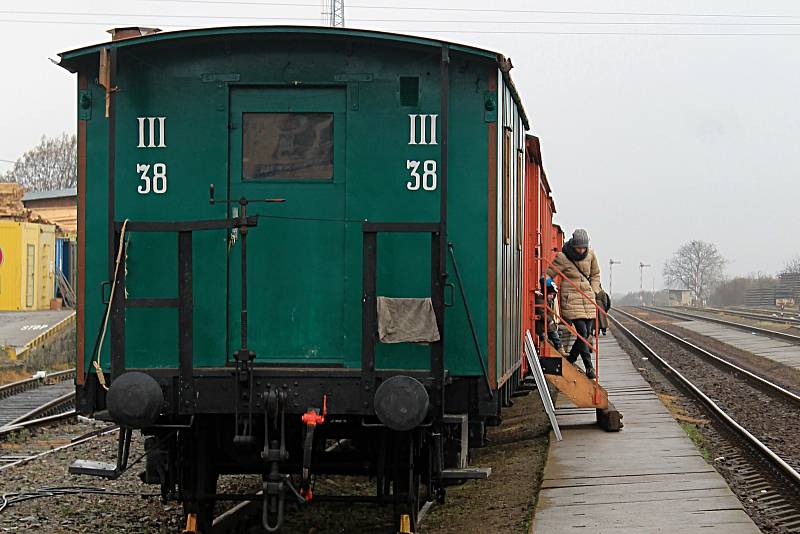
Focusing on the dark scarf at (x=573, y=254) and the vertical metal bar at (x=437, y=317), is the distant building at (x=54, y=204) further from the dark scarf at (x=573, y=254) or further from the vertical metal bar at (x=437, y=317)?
the vertical metal bar at (x=437, y=317)

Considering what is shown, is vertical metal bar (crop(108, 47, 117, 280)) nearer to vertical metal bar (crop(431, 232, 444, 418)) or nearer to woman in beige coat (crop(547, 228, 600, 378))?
vertical metal bar (crop(431, 232, 444, 418))

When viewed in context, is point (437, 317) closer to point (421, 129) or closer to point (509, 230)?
point (421, 129)

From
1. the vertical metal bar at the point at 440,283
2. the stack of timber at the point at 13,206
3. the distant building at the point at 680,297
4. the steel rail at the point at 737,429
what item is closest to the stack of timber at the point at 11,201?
the stack of timber at the point at 13,206

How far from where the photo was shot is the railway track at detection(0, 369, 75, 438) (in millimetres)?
14093

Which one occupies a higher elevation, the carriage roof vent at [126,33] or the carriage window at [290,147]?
the carriage roof vent at [126,33]

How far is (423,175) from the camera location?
6.91m

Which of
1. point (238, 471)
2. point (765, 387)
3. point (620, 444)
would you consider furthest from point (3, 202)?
point (238, 471)

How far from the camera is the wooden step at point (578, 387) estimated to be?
38.7 feet

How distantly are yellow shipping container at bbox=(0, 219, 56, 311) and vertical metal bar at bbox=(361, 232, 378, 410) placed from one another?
24110 millimetres

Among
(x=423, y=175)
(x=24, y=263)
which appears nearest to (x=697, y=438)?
(x=423, y=175)

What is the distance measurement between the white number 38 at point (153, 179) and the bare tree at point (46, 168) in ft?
218

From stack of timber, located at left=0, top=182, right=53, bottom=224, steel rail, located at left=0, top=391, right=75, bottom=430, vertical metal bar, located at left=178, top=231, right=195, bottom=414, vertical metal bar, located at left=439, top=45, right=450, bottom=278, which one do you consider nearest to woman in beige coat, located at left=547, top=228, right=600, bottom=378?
vertical metal bar, located at left=439, top=45, right=450, bottom=278

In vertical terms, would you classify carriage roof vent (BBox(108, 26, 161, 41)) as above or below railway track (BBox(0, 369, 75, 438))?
above

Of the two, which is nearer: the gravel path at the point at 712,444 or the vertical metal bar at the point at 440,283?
Answer: the vertical metal bar at the point at 440,283
